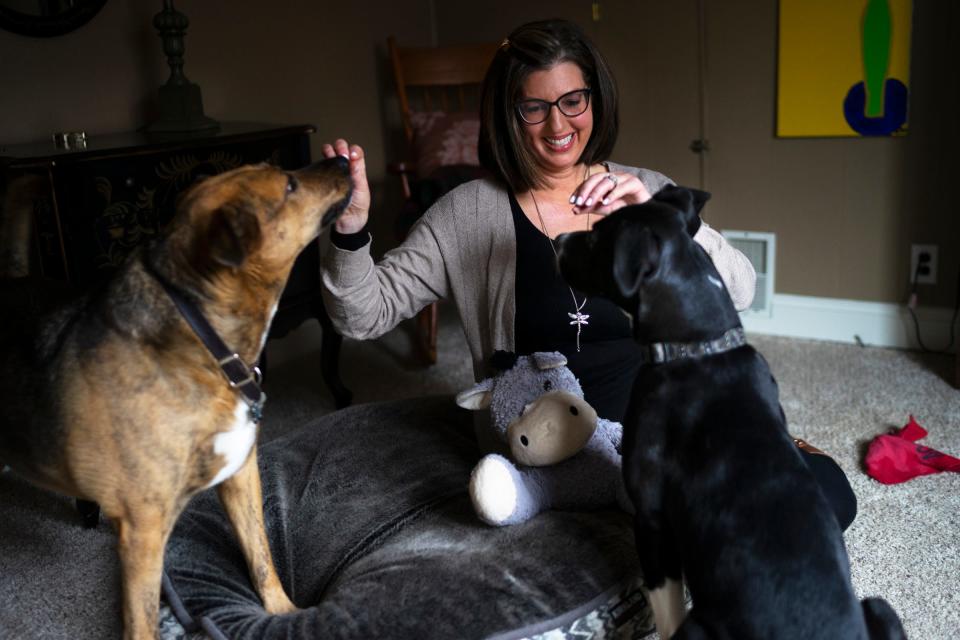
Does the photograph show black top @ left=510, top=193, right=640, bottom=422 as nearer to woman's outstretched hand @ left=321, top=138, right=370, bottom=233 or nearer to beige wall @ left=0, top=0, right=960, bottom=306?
woman's outstretched hand @ left=321, top=138, right=370, bottom=233

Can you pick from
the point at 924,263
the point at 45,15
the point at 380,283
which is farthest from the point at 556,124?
the point at 924,263

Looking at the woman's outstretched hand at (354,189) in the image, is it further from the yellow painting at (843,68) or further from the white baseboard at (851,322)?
the white baseboard at (851,322)

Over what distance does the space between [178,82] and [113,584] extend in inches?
58.1

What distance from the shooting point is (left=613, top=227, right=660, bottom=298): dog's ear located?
1.27 m

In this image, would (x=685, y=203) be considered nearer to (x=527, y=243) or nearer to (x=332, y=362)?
Result: (x=527, y=243)

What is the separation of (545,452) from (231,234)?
0.74 metres

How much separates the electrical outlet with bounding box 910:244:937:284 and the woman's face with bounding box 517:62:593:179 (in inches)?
72.0

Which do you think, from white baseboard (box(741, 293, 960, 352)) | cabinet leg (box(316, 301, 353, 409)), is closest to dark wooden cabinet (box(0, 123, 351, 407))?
cabinet leg (box(316, 301, 353, 409))

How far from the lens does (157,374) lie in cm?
128

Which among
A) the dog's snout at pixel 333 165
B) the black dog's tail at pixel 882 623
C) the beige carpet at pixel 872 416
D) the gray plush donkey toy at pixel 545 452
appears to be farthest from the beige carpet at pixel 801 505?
the dog's snout at pixel 333 165

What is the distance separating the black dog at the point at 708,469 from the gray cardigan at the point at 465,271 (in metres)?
0.53

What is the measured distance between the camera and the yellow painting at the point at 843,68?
3.04 metres

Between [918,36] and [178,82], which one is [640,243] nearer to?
[178,82]

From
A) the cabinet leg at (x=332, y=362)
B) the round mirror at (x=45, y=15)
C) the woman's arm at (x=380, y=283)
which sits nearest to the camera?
the woman's arm at (x=380, y=283)
